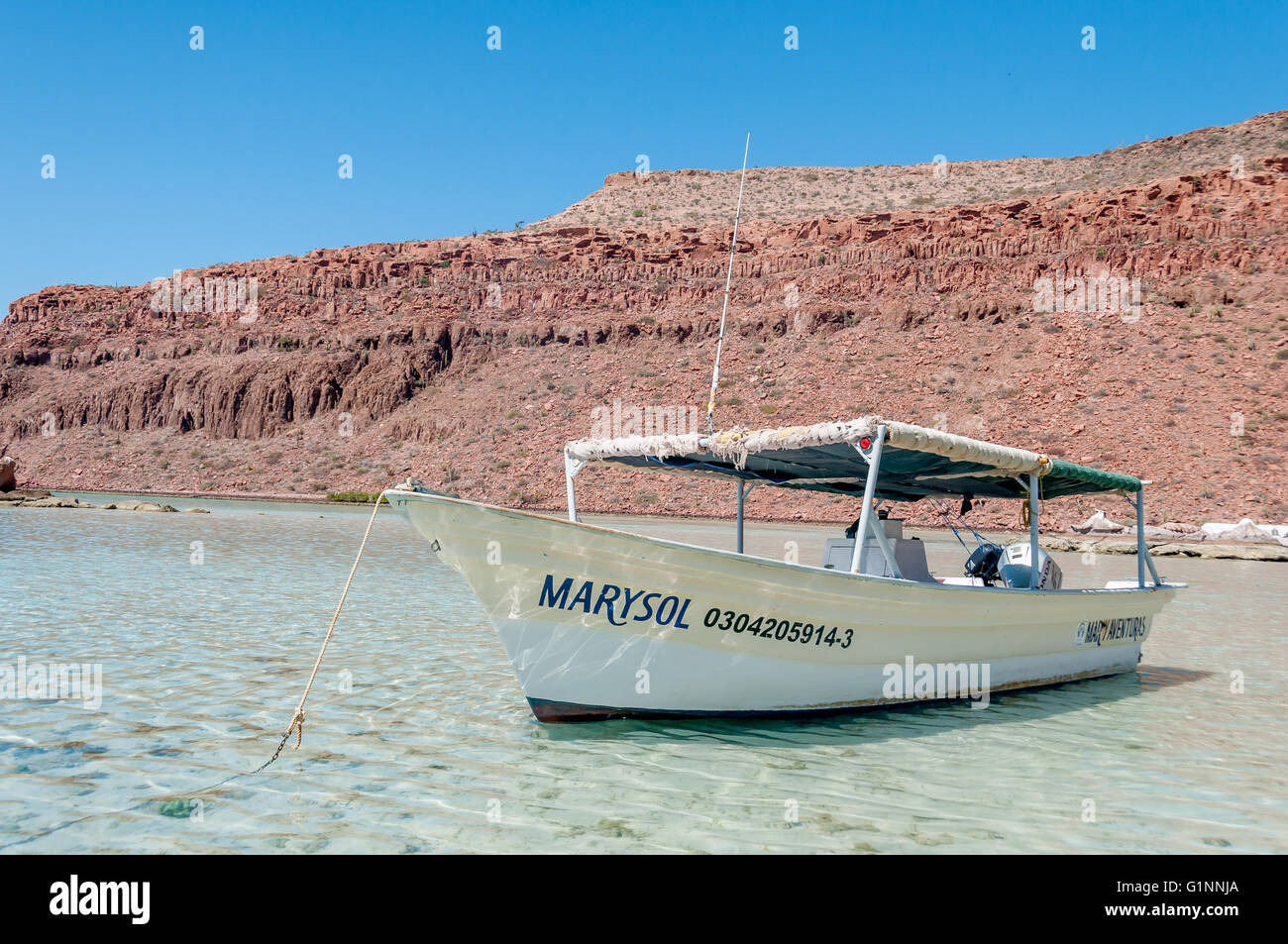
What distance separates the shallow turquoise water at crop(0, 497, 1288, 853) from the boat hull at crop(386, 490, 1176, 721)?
25cm

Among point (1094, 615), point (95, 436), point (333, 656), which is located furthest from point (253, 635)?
point (95, 436)

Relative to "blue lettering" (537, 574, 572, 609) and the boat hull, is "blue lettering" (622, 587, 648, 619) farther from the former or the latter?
"blue lettering" (537, 574, 572, 609)

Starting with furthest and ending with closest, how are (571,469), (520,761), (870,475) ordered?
(571,469), (870,475), (520,761)

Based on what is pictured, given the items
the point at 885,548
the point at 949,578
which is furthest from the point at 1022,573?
the point at 885,548

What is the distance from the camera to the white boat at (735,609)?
5.98 meters

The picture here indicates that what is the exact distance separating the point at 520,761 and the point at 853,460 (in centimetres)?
425

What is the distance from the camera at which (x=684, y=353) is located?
172ft

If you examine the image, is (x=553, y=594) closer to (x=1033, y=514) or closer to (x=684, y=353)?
(x=1033, y=514)

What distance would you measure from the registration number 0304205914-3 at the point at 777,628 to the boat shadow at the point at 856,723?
0.64 meters

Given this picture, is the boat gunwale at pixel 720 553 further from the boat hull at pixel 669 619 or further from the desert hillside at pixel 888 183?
the desert hillside at pixel 888 183

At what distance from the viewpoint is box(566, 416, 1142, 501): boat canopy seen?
275 inches

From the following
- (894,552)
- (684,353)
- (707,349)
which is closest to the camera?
(894,552)
